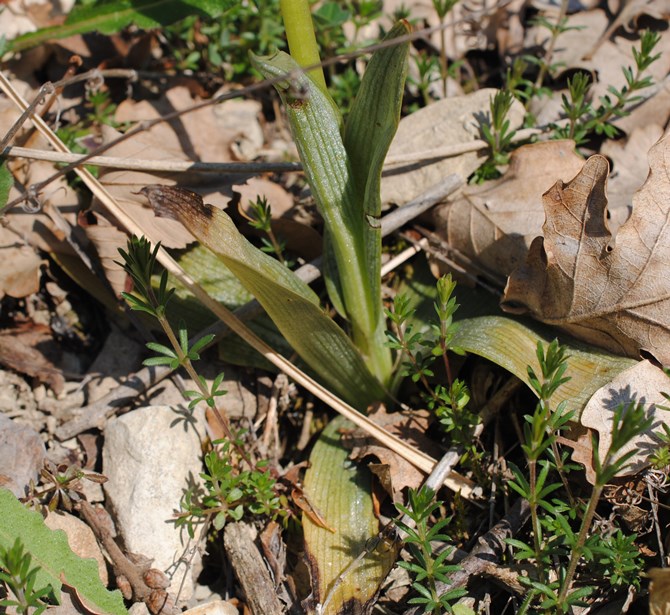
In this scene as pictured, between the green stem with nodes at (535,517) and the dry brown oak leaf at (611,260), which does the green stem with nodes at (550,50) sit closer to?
the dry brown oak leaf at (611,260)

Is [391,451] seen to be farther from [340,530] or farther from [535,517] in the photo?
[535,517]

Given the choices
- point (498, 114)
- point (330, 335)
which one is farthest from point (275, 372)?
point (498, 114)

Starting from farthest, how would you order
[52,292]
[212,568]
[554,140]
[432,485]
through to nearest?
[52,292]
[554,140]
[212,568]
[432,485]

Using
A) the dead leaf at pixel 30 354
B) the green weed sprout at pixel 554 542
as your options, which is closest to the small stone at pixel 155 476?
the dead leaf at pixel 30 354

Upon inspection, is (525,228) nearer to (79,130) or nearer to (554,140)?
(554,140)

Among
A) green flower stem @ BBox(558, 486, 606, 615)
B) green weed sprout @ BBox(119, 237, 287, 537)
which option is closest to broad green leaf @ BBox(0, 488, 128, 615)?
green weed sprout @ BBox(119, 237, 287, 537)

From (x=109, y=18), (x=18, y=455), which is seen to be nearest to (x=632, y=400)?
(x=18, y=455)
